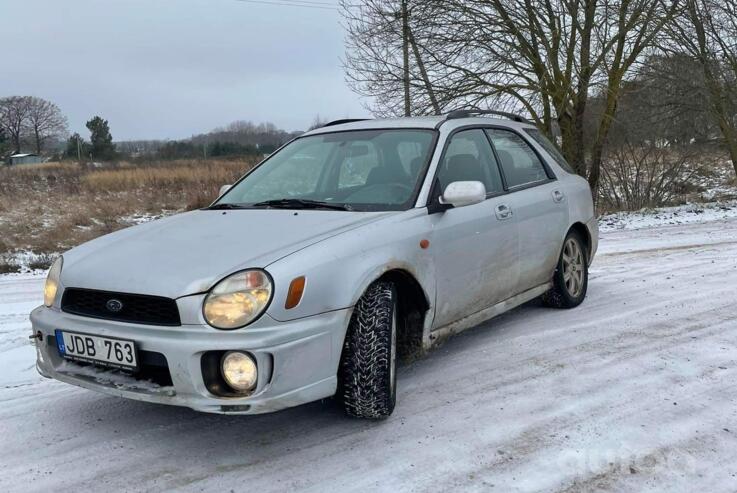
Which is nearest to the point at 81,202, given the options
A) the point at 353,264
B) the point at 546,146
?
the point at 546,146

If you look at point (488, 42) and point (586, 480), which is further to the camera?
point (488, 42)

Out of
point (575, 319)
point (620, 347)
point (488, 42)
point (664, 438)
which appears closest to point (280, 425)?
→ point (664, 438)

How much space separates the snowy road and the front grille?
665 millimetres

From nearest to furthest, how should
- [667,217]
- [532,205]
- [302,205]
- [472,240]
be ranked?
[302,205]
[472,240]
[532,205]
[667,217]

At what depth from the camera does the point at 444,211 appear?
3686mm

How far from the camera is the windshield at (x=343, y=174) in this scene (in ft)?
12.2

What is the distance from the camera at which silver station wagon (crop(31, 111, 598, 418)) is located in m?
2.68

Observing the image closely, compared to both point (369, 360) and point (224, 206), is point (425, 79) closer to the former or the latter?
point (224, 206)

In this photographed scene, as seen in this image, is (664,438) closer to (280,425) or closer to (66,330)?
(280,425)

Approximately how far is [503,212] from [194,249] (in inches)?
82.6

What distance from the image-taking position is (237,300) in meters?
2.68

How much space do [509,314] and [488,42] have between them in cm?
941

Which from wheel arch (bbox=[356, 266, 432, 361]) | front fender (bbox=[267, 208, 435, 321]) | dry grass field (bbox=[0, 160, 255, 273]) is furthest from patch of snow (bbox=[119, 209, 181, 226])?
front fender (bbox=[267, 208, 435, 321])

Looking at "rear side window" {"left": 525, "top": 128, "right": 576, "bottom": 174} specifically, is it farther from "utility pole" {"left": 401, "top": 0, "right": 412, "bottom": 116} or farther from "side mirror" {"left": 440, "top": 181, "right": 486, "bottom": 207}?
"utility pole" {"left": 401, "top": 0, "right": 412, "bottom": 116}
